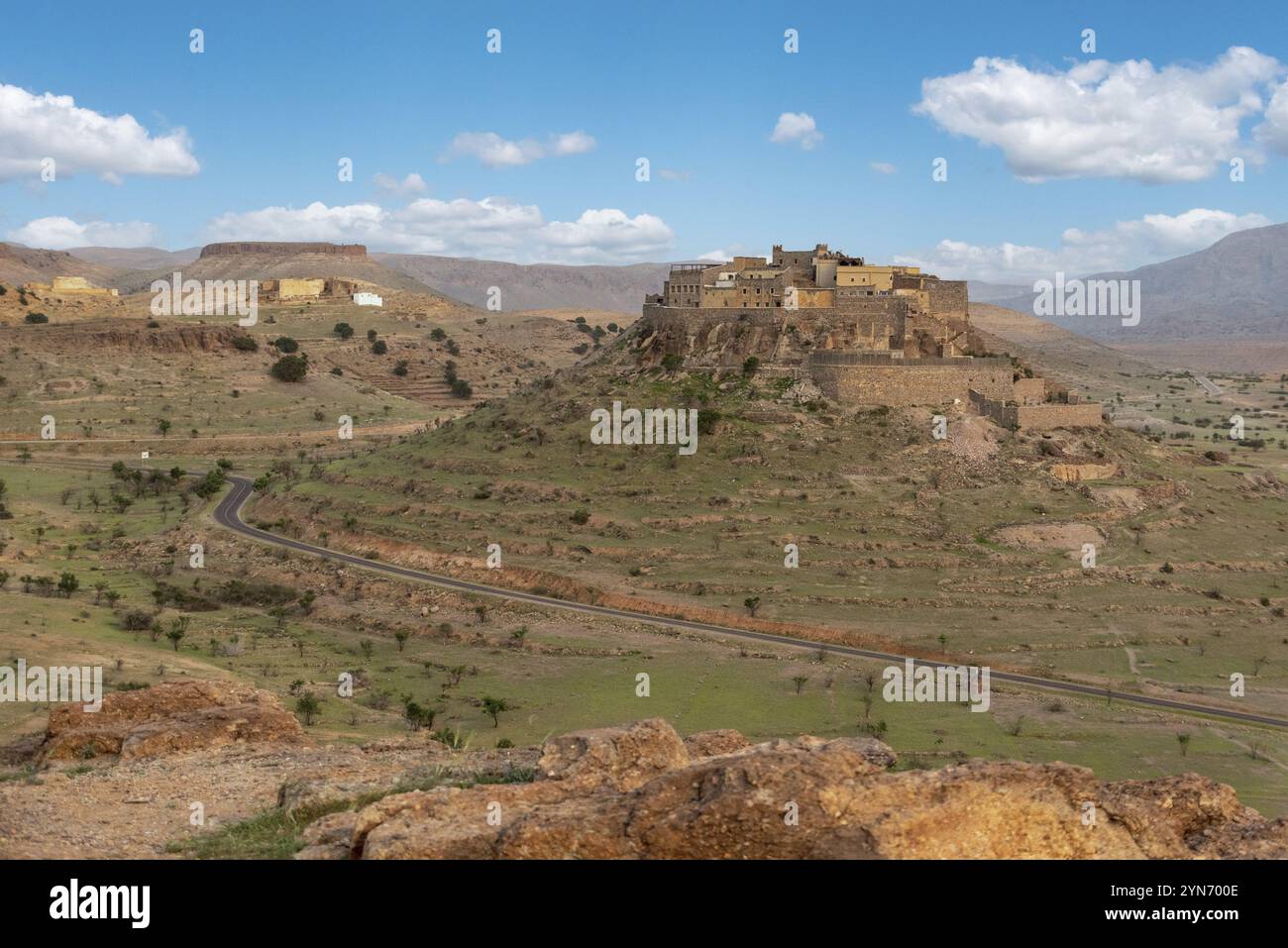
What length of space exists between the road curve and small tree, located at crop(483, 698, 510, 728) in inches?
459

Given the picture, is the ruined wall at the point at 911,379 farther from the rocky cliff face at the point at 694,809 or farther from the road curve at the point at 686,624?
the rocky cliff face at the point at 694,809

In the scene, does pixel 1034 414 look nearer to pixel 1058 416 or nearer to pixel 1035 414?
pixel 1035 414

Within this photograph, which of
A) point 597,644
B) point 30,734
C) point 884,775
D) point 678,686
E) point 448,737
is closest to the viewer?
point 884,775

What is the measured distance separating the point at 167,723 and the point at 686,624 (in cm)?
2668

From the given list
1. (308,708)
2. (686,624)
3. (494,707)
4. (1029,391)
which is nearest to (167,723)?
(308,708)

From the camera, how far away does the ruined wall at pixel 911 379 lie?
59938 millimetres

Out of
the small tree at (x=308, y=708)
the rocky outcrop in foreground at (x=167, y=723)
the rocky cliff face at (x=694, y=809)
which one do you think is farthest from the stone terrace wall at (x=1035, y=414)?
the rocky cliff face at (x=694, y=809)

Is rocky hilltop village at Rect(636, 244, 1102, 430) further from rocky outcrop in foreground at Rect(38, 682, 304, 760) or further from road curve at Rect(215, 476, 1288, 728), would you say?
rocky outcrop in foreground at Rect(38, 682, 304, 760)

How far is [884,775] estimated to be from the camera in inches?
509

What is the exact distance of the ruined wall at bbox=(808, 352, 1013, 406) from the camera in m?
59.9

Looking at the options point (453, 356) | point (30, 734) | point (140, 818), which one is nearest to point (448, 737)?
point (30, 734)

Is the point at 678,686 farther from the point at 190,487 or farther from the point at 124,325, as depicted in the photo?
the point at 124,325

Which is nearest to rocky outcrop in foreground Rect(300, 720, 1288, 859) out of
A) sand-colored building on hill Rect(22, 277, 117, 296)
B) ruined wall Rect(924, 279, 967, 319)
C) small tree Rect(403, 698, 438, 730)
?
small tree Rect(403, 698, 438, 730)

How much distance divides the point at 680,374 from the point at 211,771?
47.7 m
